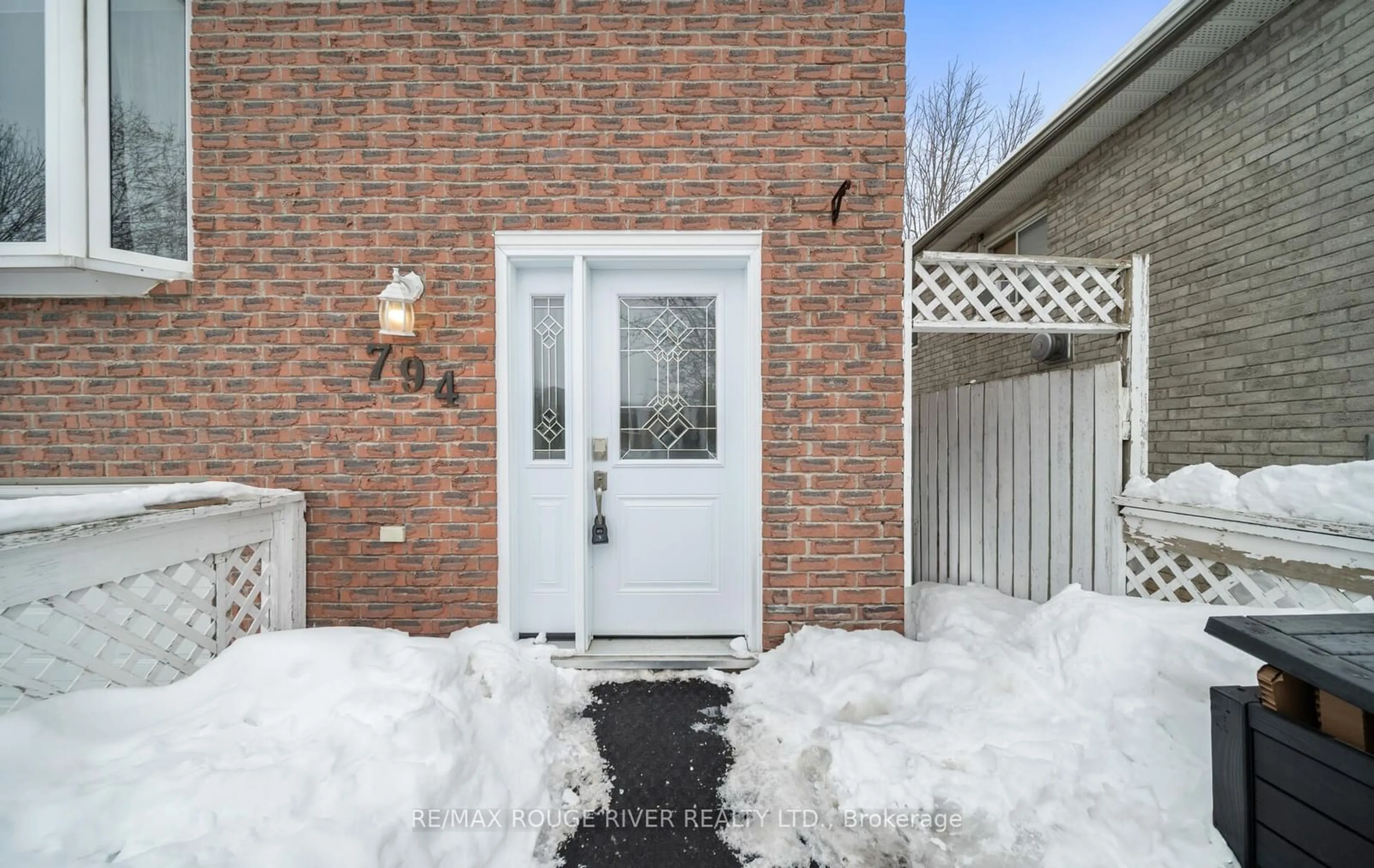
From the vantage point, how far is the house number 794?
2676 millimetres

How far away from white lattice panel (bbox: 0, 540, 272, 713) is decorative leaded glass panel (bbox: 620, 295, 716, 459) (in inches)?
76.0

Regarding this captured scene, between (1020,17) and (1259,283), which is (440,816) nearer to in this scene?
(1259,283)

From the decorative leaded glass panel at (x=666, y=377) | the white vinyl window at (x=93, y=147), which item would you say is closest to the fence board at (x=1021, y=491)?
the decorative leaded glass panel at (x=666, y=377)

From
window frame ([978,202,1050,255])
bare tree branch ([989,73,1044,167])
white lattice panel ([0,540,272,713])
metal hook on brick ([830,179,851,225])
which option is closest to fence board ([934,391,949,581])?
metal hook on brick ([830,179,851,225])

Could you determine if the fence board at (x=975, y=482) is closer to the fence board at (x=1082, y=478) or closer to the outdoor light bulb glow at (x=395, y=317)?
the fence board at (x=1082, y=478)

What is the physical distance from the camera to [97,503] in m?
1.75

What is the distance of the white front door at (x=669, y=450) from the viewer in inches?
115

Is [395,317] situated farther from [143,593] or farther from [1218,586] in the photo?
[1218,586]

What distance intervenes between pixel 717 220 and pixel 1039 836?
9.31 feet

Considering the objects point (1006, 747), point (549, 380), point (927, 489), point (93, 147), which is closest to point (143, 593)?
point (93, 147)

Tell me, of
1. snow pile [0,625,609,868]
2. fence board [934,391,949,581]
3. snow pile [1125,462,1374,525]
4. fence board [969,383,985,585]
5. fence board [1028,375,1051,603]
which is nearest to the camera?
snow pile [0,625,609,868]

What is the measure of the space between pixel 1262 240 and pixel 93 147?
22.4 feet

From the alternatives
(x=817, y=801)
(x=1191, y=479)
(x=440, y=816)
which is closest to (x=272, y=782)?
(x=440, y=816)

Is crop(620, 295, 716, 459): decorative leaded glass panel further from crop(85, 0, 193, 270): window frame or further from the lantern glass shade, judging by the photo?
crop(85, 0, 193, 270): window frame
